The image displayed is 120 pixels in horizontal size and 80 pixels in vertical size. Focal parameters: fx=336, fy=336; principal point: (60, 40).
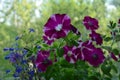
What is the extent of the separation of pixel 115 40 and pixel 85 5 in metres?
12.3

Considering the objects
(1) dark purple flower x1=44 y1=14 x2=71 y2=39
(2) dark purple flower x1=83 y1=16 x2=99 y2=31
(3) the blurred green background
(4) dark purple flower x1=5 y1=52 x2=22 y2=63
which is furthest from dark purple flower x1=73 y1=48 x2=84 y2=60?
(3) the blurred green background

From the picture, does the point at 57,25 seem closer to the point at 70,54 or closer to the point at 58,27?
the point at 58,27

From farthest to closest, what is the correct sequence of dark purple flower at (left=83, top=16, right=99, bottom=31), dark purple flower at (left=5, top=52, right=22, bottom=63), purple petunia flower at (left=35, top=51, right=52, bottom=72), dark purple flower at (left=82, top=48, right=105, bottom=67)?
dark purple flower at (left=5, top=52, right=22, bottom=63) < dark purple flower at (left=83, top=16, right=99, bottom=31) < purple petunia flower at (left=35, top=51, right=52, bottom=72) < dark purple flower at (left=82, top=48, right=105, bottom=67)

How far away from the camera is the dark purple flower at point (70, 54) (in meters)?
2.17

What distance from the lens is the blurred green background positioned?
567 inches

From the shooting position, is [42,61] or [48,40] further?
[48,40]

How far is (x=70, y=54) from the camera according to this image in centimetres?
218

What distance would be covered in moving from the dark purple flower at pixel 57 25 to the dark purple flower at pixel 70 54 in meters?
0.10

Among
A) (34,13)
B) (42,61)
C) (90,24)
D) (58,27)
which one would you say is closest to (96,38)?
(90,24)

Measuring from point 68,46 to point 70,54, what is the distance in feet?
0.19

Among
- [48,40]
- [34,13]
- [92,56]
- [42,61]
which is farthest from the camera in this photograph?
[34,13]

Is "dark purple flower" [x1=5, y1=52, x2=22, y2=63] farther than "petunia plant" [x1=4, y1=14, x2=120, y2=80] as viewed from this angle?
Yes

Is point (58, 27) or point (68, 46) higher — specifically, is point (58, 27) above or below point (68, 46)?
above

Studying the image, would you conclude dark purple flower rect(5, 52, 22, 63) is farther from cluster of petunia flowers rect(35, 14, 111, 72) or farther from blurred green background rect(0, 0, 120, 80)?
blurred green background rect(0, 0, 120, 80)
